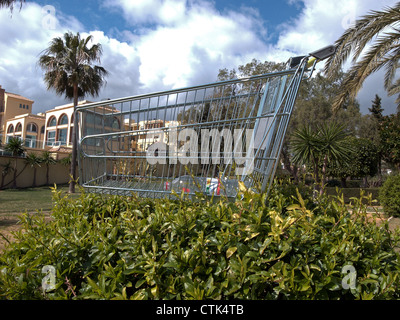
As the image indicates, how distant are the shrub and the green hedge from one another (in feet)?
28.8

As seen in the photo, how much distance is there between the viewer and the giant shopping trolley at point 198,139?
1952 millimetres

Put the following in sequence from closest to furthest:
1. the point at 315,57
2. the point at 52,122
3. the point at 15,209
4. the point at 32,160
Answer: the point at 315,57 → the point at 15,209 → the point at 32,160 → the point at 52,122

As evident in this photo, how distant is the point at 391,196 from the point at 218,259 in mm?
9835

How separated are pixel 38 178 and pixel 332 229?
26.9m

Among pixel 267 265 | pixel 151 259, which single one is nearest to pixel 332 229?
pixel 267 265

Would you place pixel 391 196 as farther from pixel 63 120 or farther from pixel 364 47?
pixel 63 120

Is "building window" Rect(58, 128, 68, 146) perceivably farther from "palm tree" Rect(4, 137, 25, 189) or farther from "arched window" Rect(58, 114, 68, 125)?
"palm tree" Rect(4, 137, 25, 189)

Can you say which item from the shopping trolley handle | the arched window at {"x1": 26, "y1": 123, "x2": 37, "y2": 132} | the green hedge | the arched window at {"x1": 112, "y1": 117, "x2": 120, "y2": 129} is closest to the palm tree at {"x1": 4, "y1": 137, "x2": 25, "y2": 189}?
the arched window at {"x1": 112, "y1": 117, "x2": 120, "y2": 129}

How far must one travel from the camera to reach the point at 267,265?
4.55ft

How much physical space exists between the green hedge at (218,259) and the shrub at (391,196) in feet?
28.8

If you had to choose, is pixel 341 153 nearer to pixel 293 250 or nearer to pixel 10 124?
pixel 293 250

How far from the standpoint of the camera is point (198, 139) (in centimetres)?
250

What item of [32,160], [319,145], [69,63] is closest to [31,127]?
[32,160]

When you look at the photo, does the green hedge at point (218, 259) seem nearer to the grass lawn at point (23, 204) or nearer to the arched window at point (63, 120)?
the grass lawn at point (23, 204)
